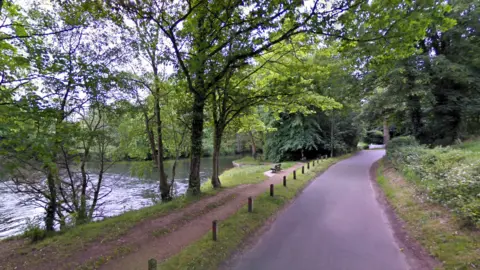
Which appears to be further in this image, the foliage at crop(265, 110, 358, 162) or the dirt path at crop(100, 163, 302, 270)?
the foliage at crop(265, 110, 358, 162)

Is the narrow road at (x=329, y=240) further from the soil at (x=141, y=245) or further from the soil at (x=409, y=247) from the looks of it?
the soil at (x=141, y=245)

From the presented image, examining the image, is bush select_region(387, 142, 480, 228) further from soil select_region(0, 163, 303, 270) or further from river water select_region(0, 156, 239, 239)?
river water select_region(0, 156, 239, 239)

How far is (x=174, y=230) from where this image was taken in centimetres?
715

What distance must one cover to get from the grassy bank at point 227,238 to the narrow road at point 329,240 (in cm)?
43

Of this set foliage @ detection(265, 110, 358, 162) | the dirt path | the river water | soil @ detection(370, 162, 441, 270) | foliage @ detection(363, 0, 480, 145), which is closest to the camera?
soil @ detection(370, 162, 441, 270)

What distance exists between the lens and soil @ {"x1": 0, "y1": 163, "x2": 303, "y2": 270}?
5.30m

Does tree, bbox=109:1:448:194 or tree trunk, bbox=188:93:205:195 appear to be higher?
tree, bbox=109:1:448:194

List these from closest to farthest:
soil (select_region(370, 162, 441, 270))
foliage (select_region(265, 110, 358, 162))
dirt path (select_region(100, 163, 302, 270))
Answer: soil (select_region(370, 162, 441, 270)) < dirt path (select_region(100, 163, 302, 270)) < foliage (select_region(265, 110, 358, 162))

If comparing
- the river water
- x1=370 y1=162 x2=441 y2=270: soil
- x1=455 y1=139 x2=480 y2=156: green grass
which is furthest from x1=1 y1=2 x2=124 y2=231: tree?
x1=455 y1=139 x2=480 y2=156: green grass

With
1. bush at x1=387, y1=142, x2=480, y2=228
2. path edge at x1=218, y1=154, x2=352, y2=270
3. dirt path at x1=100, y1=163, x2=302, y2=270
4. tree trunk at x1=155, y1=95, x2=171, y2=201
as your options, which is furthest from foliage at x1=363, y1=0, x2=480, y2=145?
tree trunk at x1=155, y1=95, x2=171, y2=201

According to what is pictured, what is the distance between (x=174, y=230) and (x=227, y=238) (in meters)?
1.77

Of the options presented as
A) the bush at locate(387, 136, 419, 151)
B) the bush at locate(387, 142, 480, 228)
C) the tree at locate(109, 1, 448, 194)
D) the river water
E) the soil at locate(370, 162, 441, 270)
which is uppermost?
the tree at locate(109, 1, 448, 194)

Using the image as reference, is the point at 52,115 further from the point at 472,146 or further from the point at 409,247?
the point at 472,146

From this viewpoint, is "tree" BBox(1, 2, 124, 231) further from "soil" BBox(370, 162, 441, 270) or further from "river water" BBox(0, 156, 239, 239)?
"soil" BBox(370, 162, 441, 270)
